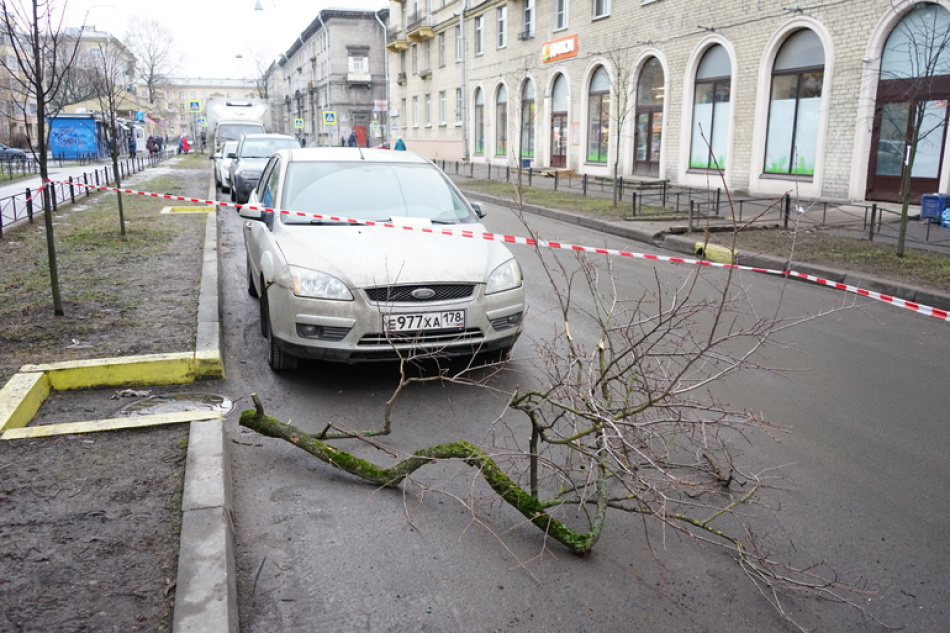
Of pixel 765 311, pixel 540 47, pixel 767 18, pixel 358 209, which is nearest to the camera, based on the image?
pixel 358 209

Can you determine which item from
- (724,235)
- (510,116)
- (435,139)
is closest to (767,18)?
(724,235)

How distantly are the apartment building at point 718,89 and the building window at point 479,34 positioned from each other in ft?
0.42

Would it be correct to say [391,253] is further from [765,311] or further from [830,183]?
[830,183]

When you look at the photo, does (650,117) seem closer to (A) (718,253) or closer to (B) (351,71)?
(A) (718,253)

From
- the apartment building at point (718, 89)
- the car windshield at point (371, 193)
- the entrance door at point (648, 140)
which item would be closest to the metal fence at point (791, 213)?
the apartment building at point (718, 89)

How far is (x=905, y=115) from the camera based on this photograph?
16.8 meters

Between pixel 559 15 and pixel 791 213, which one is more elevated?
pixel 559 15

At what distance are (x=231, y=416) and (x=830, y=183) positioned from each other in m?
17.4

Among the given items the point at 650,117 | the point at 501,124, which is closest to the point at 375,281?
the point at 650,117

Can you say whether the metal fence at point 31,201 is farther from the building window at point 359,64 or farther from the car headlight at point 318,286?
the building window at point 359,64

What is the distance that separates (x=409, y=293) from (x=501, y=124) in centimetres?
3357

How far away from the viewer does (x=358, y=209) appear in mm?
6469

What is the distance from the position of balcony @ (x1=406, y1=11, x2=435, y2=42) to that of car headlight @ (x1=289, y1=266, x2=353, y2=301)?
140ft

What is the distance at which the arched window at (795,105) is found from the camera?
62.1 ft
